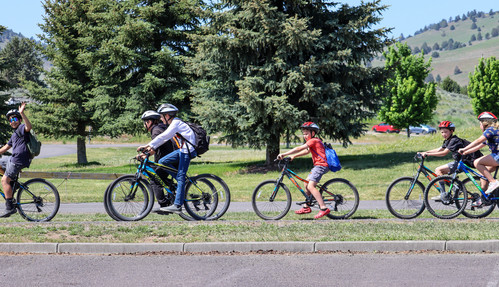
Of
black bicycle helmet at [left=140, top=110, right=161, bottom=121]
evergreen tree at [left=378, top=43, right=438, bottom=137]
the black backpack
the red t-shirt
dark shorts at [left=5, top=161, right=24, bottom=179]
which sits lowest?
dark shorts at [left=5, top=161, right=24, bottom=179]

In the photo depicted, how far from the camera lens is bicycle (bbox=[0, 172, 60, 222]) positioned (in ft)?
30.4

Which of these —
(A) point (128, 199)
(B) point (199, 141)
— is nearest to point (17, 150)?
(A) point (128, 199)

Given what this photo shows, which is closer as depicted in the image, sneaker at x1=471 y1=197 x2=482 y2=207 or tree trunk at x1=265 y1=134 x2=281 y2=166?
sneaker at x1=471 y1=197 x2=482 y2=207

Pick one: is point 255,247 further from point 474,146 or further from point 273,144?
point 273,144

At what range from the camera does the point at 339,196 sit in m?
9.41

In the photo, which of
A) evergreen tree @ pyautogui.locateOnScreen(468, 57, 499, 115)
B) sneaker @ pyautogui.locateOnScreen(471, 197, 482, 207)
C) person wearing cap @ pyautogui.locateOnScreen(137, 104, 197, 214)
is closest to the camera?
A: person wearing cap @ pyautogui.locateOnScreen(137, 104, 197, 214)

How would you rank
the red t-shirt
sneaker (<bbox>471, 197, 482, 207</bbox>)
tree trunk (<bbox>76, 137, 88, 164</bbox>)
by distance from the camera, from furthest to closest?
Answer: tree trunk (<bbox>76, 137, 88, 164</bbox>), sneaker (<bbox>471, 197, 482, 207</bbox>), the red t-shirt

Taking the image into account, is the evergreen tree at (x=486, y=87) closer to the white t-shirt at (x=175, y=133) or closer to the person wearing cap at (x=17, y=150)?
the white t-shirt at (x=175, y=133)

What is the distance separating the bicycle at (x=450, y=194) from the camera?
9305 mm

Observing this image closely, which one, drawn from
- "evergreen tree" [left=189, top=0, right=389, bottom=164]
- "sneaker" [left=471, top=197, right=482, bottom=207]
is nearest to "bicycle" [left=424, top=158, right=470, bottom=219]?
"sneaker" [left=471, top=197, right=482, bottom=207]

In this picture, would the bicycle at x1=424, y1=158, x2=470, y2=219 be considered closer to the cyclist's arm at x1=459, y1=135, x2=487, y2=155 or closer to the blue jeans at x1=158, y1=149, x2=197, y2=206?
the cyclist's arm at x1=459, y1=135, x2=487, y2=155

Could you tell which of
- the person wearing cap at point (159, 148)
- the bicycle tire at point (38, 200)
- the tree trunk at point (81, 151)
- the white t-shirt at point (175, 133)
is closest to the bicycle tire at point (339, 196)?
the white t-shirt at point (175, 133)

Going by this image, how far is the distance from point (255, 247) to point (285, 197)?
2.30 m

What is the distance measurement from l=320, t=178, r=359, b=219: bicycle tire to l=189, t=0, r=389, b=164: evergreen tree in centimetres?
1094
